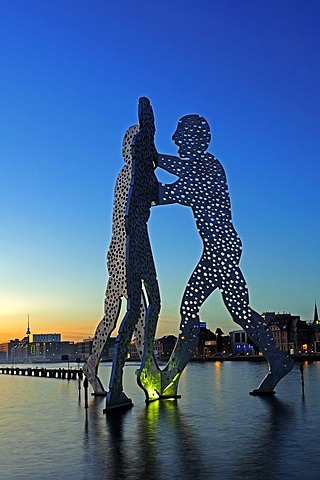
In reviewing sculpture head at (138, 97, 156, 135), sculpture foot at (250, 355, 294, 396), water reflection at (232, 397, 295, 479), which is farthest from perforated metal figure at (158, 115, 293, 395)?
water reflection at (232, 397, 295, 479)

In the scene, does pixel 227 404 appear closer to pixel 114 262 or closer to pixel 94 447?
pixel 114 262

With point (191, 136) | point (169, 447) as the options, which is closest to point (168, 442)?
point (169, 447)

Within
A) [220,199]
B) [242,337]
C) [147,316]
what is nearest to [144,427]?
[147,316]

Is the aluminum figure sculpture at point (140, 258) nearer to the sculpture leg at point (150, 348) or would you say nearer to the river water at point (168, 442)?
the sculpture leg at point (150, 348)

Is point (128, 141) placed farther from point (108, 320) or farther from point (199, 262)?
point (108, 320)

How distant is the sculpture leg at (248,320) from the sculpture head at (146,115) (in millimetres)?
5460

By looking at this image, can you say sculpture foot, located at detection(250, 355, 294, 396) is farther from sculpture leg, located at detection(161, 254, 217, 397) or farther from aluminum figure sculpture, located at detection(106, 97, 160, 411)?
aluminum figure sculpture, located at detection(106, 97, 160, 411)

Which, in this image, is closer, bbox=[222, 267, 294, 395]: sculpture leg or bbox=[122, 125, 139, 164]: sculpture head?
bbox=[222, 267, 294, 395]: sculpture leg

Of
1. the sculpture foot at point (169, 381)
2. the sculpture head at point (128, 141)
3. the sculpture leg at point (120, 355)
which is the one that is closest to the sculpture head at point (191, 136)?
the sculpture head at point (128, 141)

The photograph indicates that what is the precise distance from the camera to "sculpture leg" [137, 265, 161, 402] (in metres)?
20.2

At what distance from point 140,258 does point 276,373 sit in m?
6.46

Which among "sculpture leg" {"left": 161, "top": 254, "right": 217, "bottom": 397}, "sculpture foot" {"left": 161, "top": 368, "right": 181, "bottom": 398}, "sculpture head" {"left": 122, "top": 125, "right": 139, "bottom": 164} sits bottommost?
"sculpture foot" {"left": 161, "top": 368, "right": 181, "bottom": 398}

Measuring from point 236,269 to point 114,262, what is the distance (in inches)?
163

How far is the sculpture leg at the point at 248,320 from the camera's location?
2158 cm
